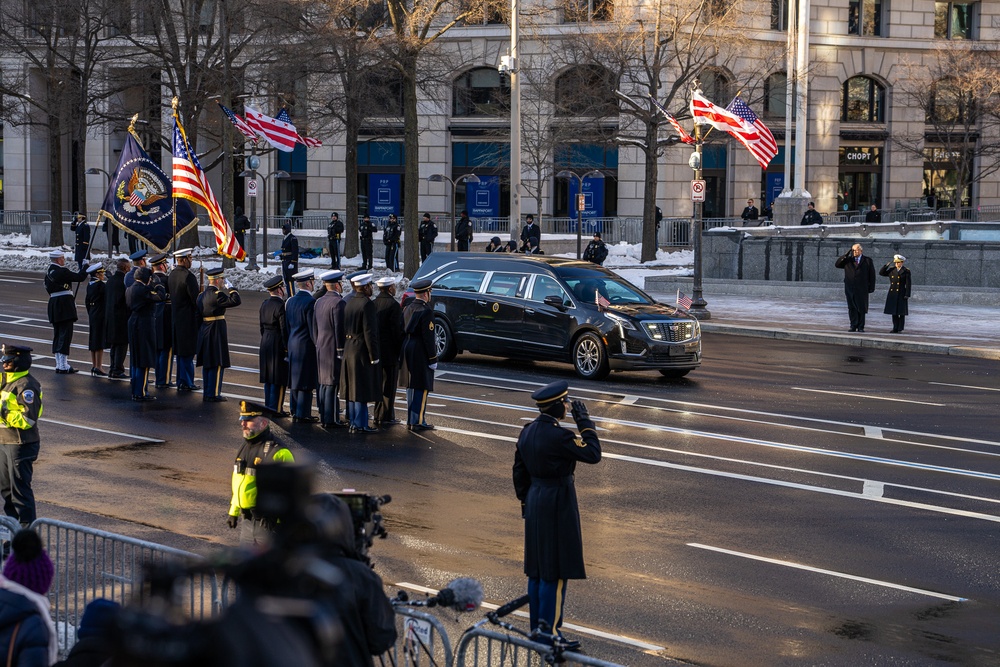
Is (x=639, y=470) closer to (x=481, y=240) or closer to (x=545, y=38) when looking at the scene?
(x=545, y=38)

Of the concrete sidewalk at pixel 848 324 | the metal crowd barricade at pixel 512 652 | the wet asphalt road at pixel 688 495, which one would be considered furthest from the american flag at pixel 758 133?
the metal crowd barricade at pixel 512 652

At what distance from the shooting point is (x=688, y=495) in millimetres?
12438

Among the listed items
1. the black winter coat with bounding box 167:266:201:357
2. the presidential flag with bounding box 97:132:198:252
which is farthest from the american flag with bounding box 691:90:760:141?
the black winter coat with bounding box 167:266:201:357

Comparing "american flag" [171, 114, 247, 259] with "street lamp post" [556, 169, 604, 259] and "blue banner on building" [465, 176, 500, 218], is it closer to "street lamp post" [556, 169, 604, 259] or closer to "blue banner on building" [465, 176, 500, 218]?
"street lamp post" [556, 169, 604, 259]

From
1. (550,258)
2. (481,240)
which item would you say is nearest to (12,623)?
(550,258)

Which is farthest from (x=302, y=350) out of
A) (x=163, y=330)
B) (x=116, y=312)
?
(x=116, y=312)

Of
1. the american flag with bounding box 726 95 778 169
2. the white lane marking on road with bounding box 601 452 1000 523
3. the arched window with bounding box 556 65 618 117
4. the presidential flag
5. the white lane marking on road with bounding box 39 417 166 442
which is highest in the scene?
the arched window with bounding box 556 65 618 117

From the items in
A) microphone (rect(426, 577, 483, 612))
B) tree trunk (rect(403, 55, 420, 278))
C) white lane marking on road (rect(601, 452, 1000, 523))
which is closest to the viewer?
microphone (rect(426, 577, 483, 612))

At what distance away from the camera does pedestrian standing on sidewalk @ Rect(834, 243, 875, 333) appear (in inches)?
1049

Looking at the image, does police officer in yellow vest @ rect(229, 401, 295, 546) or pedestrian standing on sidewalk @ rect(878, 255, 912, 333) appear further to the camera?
pedestrian standing on sidewalk @ rect(878, 255, 912, 333)

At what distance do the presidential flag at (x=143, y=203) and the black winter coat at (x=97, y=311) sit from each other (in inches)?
60.2

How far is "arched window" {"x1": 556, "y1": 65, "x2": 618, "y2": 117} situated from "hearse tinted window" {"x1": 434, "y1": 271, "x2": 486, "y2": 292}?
18.1 m

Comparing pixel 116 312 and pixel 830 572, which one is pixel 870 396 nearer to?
pixel 830 572

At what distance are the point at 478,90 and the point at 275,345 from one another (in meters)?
37.8
